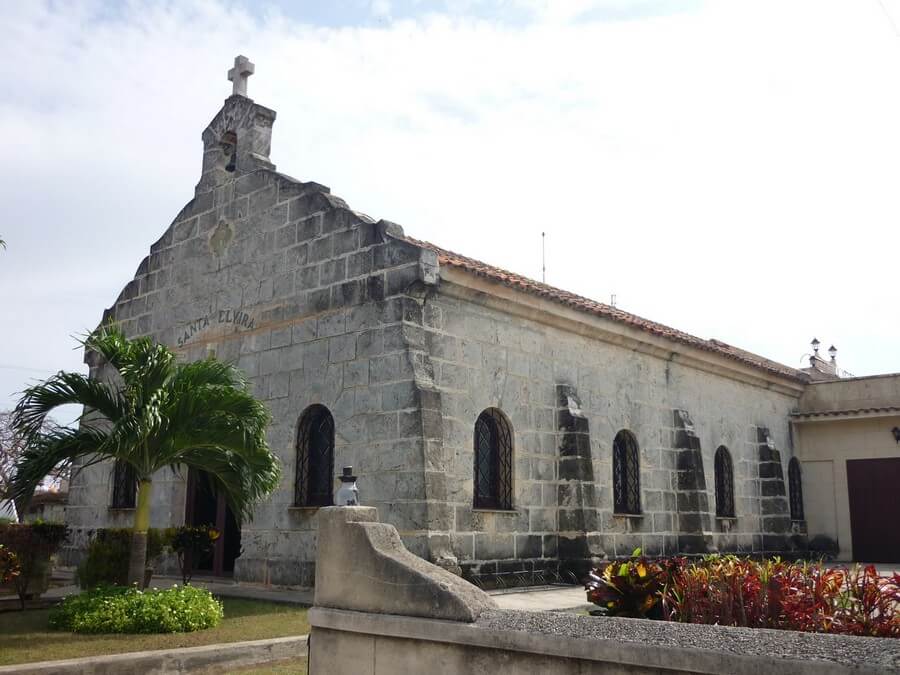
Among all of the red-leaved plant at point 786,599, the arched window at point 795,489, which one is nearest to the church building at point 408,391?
the arched window at point 795,489

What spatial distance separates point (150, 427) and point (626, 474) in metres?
9.68

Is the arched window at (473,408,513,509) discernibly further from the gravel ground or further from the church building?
the gravel ground

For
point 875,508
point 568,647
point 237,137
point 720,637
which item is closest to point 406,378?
point 237,137

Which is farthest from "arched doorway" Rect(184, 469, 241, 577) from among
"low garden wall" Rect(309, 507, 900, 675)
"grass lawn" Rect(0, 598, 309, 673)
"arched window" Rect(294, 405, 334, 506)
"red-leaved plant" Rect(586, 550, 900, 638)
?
"red-leaved plant" Rect(586, 550, 900, 638)

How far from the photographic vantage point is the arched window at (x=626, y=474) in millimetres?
16194

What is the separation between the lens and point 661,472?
16969 mm

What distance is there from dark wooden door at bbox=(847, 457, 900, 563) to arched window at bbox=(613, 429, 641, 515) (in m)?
8.46

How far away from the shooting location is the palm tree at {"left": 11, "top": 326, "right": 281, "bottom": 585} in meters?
9.82

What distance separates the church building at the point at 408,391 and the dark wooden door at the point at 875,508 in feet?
16.0

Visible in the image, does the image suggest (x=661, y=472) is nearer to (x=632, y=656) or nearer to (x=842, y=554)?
(x=842, y=554)

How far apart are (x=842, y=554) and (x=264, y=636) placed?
17365mm

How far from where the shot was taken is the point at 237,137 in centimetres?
1593

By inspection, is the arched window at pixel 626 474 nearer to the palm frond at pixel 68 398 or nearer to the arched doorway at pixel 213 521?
the arched doorway at pixel 213 521

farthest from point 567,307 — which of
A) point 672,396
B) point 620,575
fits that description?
point 620,575
